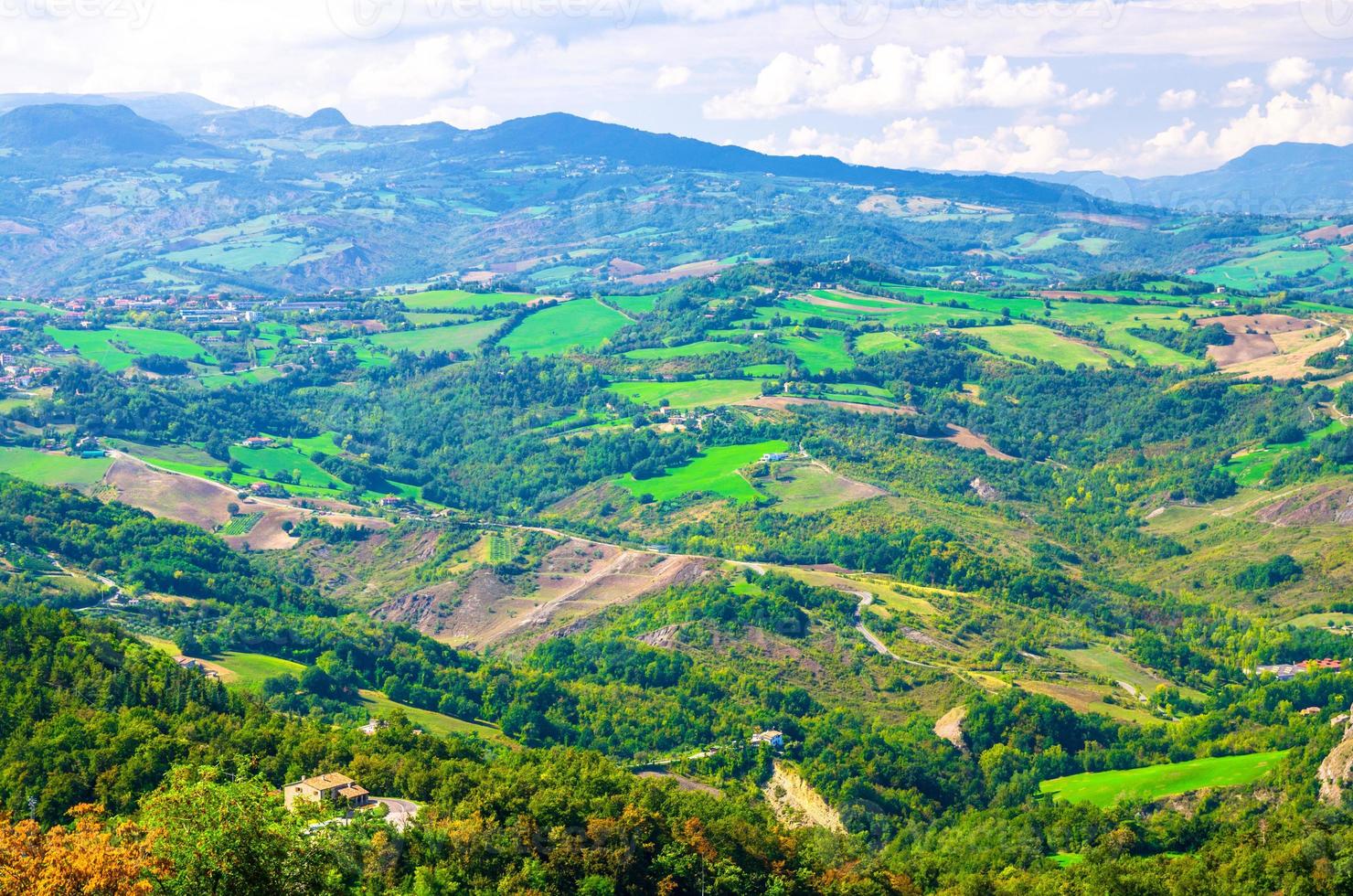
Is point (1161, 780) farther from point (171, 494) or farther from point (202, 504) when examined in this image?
point (171, 494)

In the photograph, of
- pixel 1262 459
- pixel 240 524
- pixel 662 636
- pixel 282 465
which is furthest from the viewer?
pixel 282 465

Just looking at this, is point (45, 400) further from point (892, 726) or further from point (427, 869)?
point (427, 869)

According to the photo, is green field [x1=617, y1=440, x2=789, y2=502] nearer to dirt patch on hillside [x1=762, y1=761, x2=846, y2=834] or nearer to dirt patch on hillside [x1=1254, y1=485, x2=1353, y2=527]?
dirt patch on hillside [x1=1254, y1=485, x2=1353, y2=527]

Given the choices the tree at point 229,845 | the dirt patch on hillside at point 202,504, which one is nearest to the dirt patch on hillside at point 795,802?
the tree at point 229,845

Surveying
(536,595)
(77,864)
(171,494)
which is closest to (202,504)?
(171,494)

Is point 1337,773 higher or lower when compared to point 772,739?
higher

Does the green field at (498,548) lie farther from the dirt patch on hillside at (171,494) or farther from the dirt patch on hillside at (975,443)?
the dirt patch on hillside at (975,443)

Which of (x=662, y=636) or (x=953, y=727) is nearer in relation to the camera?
(x=953, y=727)
